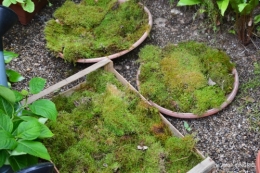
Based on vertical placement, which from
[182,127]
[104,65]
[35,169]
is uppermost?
[35,169]

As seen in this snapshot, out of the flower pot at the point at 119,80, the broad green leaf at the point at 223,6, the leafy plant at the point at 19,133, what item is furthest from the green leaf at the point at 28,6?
the broad green leaf at the point at 223,6

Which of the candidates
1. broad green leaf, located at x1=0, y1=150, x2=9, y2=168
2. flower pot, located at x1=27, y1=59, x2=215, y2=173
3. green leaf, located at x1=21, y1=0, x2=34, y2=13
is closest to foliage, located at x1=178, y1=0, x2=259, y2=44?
flower pot, located at x1=27, y1=59, x2=215, y2=173

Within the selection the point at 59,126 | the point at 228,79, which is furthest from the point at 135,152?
the point at 228,79

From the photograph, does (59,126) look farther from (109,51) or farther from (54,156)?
(109,51)

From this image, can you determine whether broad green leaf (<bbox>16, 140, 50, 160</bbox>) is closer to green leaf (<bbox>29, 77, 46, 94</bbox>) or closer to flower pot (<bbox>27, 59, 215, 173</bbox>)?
green leaf (<bbox>29, 77, 46, 94</bbox>)

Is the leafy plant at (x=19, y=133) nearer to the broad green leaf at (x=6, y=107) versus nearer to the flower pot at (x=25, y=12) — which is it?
the broad green leaf at (x=6, y=107)

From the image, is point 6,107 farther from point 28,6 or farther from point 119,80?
point 28,6
